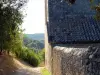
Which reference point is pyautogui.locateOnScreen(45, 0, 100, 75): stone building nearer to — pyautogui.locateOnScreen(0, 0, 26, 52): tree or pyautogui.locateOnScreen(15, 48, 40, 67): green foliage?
pyautogui.locateOnScreen(0, 0, 26, 52): tree

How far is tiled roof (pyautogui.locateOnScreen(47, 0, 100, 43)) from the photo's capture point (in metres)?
20.1

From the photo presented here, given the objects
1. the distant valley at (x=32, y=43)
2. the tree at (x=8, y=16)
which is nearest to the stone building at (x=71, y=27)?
the tree at (x=8, y=16)

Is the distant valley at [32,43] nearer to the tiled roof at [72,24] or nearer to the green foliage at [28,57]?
the green foliage at [28,57]

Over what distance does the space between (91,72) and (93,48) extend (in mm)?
467

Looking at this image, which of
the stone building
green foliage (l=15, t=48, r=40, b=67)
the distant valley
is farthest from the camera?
the distant valley

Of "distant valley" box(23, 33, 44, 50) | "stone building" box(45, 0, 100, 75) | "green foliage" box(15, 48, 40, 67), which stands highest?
"stone building" box(45, 0, 100, 75)

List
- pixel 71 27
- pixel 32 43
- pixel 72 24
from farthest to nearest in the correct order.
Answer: pixel 32 43
pixel 72 24
pixel 71 27

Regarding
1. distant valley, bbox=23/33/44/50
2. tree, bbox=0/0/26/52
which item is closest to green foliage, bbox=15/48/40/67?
distant valley, bbox=23/33/44/50

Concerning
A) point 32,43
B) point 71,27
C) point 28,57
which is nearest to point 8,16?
point 71,27

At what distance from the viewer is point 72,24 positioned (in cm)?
2152

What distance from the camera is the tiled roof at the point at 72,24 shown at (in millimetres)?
20125

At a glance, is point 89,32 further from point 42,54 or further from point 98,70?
point 42,54

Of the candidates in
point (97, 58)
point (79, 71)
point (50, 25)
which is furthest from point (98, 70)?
point (50, 25)

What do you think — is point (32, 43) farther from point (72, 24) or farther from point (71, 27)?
point (71, 27)
